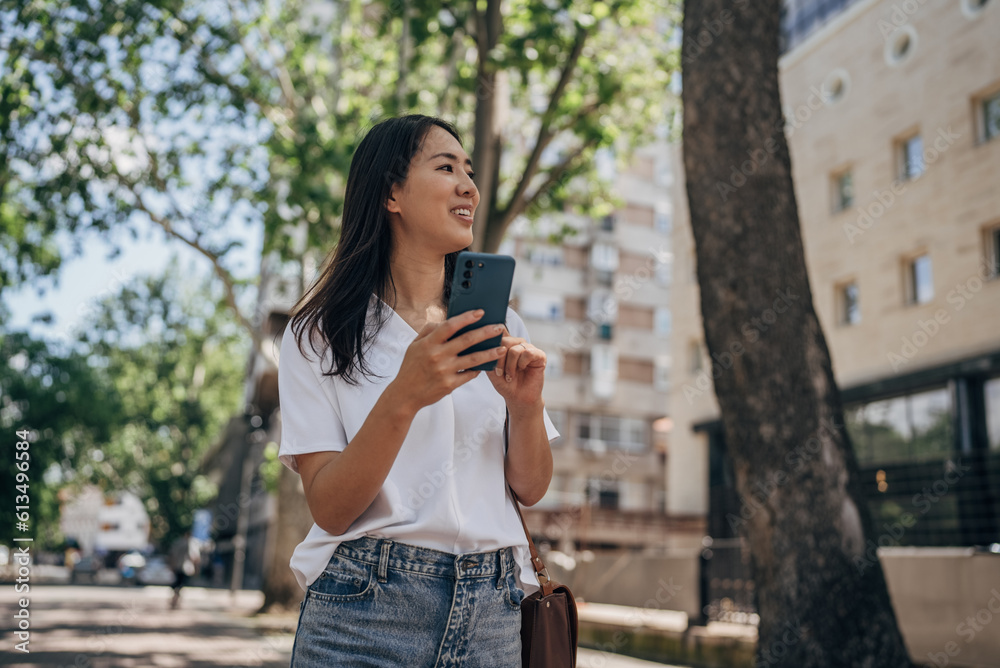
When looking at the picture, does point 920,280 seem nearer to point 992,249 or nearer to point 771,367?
point 992,249

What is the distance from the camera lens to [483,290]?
173 cm

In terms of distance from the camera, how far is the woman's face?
218 cm

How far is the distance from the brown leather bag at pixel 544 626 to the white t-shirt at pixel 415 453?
0.04m

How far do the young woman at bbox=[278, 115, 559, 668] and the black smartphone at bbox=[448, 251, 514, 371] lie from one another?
0.10 feet

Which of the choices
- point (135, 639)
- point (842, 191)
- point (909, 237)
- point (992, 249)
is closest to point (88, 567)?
point (135, 639)

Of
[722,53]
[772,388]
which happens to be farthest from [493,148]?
[772,388]

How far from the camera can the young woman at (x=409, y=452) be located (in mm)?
1820

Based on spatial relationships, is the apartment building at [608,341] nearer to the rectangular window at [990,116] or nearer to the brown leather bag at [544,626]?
the rectangular window at [990,116]

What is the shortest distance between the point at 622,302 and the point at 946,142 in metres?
27.8

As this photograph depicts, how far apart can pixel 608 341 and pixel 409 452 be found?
1662 inches

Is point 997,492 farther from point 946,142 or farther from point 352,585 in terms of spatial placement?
point 352,585

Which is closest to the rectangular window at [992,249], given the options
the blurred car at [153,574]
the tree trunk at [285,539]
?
the tree trunk at [285,539]

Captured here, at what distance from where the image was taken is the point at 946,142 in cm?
1745

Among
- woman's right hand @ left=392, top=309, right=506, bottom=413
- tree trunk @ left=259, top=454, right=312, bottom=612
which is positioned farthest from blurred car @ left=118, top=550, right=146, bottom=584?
woman's right hand @ left=392, top=309, right=506, bottom=413
